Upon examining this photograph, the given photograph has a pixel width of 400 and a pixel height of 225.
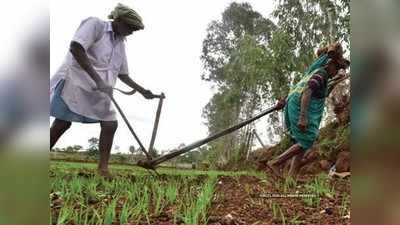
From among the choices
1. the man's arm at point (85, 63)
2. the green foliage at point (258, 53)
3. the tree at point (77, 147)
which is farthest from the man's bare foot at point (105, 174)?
the green foliage at point (258, 53)

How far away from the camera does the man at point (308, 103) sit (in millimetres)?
2686

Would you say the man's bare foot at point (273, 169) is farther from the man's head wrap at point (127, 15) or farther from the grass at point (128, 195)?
the man's head wrap at point (127, 15)

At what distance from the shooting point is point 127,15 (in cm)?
251

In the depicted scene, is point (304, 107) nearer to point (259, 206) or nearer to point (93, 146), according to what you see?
point (259, 206)

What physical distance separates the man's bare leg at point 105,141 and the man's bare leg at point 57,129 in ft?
0.48

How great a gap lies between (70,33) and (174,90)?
0.49 metres

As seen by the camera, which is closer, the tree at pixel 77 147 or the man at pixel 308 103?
the tree at pixel 77 147

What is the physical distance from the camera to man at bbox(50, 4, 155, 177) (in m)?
2.44

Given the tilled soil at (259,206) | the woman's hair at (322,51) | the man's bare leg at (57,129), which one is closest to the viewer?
the man's bare leg at (57,129)

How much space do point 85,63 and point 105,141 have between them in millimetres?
335

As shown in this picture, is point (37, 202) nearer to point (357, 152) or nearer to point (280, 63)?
point (280, 63)

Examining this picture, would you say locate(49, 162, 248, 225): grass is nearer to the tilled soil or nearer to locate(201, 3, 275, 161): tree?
the tilled soil

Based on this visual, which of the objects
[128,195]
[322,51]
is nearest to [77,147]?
[128,195]

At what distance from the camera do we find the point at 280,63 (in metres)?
2.69
